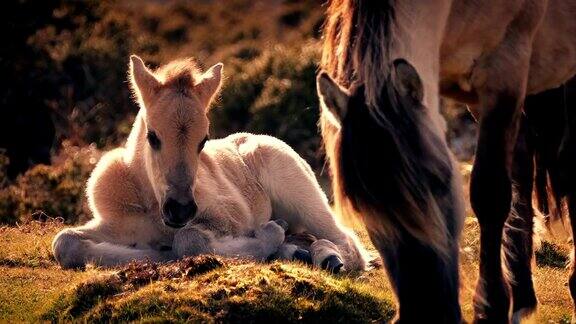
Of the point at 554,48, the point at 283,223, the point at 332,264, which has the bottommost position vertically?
the point at 332,264

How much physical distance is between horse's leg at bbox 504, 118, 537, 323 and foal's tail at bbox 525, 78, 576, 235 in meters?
0.19

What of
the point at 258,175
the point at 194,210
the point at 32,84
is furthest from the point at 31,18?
the point at 194,210

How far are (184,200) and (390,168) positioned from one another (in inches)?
114

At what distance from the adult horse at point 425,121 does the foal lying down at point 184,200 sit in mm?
2039

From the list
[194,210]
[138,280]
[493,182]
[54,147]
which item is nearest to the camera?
[493,182]

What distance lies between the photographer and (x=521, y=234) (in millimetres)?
6953

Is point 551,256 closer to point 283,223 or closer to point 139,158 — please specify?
point 283,223

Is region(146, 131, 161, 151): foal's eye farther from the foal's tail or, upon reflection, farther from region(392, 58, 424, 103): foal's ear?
region(392, 58, 424, 103): foal's ear

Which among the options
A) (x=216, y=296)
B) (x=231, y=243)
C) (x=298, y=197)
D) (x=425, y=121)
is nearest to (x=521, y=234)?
(x=216, y=296)

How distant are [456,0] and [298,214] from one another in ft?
11.3

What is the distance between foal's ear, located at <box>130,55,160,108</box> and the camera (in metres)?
8.03

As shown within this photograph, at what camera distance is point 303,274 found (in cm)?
660

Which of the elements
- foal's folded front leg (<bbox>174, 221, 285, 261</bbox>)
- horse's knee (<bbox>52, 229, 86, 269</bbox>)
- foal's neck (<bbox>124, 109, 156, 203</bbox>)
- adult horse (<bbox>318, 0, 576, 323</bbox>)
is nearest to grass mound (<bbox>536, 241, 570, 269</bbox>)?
foal's folded front leg (<bbox>174, 221, 285, 261</bbox>)

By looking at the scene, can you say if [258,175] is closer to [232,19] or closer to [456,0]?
[456,0]
